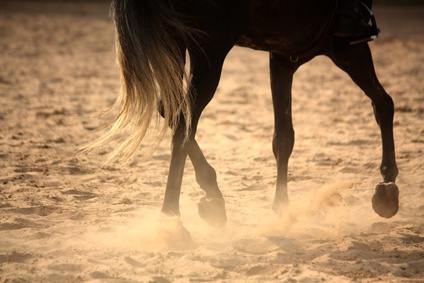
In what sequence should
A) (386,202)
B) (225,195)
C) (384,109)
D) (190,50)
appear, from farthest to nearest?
(225,195) → (384,109) → (386,202) → (190,50)

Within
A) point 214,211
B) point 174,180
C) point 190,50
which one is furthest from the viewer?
point 214,211

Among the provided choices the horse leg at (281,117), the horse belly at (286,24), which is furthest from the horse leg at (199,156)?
the horse leg at (281,117)

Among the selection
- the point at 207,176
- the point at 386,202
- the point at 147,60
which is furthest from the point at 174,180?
the point at 386,202

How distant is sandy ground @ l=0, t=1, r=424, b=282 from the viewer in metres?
3.89

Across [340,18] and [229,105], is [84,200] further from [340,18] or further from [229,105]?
[229,105]

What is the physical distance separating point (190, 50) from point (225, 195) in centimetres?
152

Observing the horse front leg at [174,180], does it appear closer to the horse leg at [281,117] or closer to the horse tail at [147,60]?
the horse tail at [147,60]

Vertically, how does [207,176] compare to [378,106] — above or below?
below

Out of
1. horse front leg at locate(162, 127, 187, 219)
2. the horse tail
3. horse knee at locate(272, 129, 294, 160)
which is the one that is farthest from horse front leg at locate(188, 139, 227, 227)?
horse knee at locate(272, 129, 294, 160)

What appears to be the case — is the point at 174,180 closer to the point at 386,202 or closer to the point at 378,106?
the point at 386,202

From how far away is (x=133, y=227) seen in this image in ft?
14.8

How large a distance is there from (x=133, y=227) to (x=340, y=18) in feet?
6.12

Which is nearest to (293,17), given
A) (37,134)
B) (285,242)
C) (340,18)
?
(340,18)

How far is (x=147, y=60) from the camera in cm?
410
